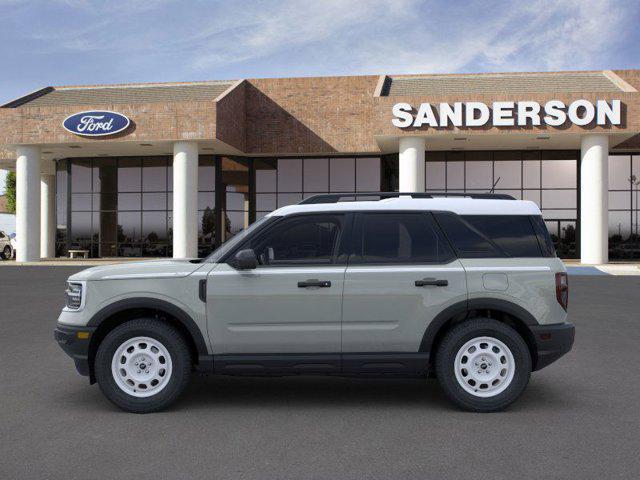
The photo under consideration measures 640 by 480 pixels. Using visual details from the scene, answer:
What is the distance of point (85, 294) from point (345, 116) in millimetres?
32315

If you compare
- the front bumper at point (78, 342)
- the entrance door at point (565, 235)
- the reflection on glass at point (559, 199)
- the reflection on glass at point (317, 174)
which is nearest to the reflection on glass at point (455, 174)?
the reflection on glass at point (559, 199)

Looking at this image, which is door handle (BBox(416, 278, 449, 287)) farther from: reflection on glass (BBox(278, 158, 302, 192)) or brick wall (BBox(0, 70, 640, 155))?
reflection on glass (BBox(278, 158, 302, 192))

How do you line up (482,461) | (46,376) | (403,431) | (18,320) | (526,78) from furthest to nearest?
(526,78) < (18,320) < (46,376) < (403,431) < (482,461)

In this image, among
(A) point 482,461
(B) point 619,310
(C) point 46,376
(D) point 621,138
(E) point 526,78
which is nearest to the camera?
(A) point 482,461

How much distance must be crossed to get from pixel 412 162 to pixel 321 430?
1128 inches

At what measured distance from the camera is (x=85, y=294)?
19.8 ft

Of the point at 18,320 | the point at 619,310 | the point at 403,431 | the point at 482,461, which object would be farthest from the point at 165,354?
the point at 619,310

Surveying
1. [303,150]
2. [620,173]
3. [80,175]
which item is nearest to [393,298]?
[303,150]

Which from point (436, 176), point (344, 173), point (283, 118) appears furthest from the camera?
point (344, 173)

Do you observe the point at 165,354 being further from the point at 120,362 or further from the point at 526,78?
the point at 526,78

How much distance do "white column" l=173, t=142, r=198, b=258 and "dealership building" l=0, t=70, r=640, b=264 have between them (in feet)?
0.23

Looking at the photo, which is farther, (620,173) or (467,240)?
(620,173)

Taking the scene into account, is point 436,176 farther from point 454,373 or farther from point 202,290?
point 202,290

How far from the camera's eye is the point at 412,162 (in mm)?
33188
